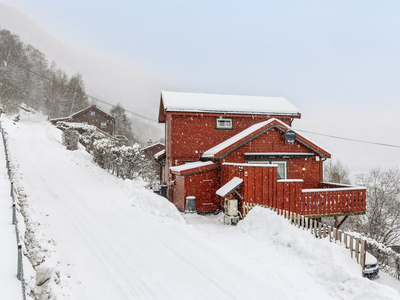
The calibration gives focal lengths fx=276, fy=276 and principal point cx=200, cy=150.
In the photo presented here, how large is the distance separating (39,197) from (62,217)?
130 inches

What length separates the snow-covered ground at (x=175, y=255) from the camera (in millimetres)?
6035

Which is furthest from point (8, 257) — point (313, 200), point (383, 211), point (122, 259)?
point (383, 211)

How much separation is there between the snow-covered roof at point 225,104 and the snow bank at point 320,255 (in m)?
9.73

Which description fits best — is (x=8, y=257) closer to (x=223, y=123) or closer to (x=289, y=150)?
(x=289, y=150)

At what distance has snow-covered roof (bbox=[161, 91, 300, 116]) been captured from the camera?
1909 cm

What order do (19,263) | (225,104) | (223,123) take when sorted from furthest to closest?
(225,104) < (223,123) < (19,263)

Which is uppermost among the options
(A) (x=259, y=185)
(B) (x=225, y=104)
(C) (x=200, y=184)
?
(B) (x=225, y=104)

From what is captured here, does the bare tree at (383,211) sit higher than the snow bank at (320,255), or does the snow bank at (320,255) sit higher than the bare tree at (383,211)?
the snow bank at (320,255)

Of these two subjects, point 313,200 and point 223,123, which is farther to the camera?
point 223,123

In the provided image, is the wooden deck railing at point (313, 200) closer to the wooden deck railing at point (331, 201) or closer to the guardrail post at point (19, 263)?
the wooden deck railing at point (331, 201)

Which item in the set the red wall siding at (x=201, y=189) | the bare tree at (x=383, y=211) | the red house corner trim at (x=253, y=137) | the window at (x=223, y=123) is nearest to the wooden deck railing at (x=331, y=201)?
the red house corner trim at (x=253, y=137)

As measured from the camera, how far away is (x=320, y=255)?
775cm

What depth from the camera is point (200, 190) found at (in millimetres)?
15859

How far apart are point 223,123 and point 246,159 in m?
4.27
